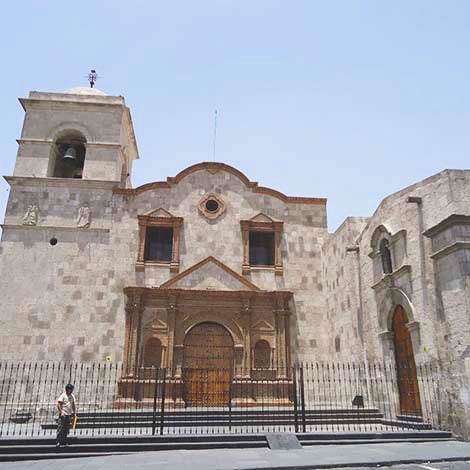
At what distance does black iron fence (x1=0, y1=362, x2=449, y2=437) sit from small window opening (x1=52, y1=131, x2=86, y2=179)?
859 cm

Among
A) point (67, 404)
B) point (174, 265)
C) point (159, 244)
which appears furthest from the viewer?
point (159, 244)

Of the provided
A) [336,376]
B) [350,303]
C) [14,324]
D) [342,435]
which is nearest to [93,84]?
[14,324]

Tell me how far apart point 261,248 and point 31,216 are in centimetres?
940

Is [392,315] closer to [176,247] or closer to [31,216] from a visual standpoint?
[176,247]

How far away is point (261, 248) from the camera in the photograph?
19.1 m

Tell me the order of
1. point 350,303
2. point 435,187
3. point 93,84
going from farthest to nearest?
point 93,84 < point 350,303 < point 435,187

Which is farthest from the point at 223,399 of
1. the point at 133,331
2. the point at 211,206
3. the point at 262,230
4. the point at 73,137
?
the point at 73,137

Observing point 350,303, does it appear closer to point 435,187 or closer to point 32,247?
point 435,187

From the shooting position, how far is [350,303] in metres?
16.2

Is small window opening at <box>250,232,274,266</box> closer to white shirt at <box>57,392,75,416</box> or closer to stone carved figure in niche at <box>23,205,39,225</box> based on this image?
stone carved figure in niche at <box>23,205,39,225</box>

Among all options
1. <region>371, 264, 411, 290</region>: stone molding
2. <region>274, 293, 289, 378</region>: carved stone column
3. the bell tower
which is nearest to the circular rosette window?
the bell tower

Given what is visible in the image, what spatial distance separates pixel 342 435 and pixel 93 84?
763 inches

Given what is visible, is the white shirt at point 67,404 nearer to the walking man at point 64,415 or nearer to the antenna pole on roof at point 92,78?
the walking man at point 64,415

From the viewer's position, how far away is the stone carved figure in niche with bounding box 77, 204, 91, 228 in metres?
18.2
